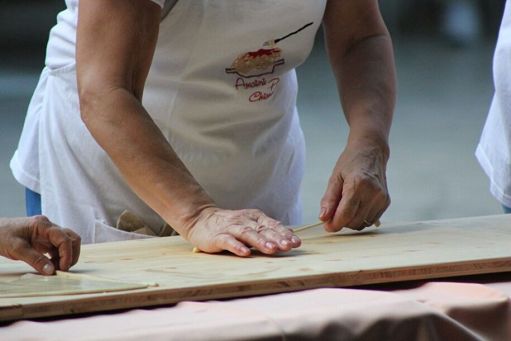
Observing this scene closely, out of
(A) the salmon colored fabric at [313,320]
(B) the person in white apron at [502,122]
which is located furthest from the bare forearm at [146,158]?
(B) the person in white apron at [502,122]

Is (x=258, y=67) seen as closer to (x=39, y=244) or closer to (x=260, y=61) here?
→ (x=260, y=61)

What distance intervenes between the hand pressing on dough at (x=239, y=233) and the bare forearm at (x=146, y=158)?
0.03 meters

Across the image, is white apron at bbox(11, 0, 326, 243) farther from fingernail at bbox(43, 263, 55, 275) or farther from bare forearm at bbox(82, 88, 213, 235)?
fingernail at bbox(43, 263, 55, 275)

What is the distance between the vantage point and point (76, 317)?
1374 millimetres

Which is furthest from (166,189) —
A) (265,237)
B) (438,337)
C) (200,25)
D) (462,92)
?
(462,92)

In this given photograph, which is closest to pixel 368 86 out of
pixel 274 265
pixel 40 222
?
pixel 274 265

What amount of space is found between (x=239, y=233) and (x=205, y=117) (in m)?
0.44

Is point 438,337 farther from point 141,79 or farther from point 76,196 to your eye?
point 76,196

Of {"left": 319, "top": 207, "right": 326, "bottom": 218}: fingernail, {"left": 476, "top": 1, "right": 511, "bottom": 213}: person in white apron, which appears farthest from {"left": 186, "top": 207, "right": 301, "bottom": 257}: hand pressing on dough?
{"left": 476, "top": 1, "right": 511, "bottom": 213}: person in white apron

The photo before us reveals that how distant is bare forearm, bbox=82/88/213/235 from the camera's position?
184cm

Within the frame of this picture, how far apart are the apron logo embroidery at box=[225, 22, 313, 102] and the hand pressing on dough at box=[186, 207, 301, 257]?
0.36m

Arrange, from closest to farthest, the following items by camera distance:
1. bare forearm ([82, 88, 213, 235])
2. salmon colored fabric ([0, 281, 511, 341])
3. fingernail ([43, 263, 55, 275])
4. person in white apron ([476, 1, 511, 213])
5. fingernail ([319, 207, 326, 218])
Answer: salmon colored fabric ([0, 281, 511, 341]) < fingernail ([43, 263, 55, 275]) < bare forearm ([82, 88, 213, 235]) < fingernail ([319, 207, 326, 218]) < person in white apron ([476, 1, 511, 213])

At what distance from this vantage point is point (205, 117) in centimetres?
215

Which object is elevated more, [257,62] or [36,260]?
[257,62]
